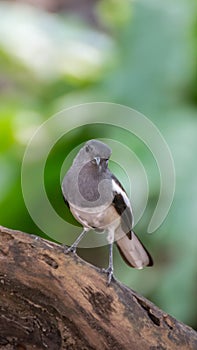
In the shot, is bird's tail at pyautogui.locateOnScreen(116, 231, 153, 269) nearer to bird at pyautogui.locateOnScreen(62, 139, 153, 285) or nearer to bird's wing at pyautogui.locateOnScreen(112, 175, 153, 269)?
bird's wing at pyautogui.locateOnScreen(112, 175, 153, 269)

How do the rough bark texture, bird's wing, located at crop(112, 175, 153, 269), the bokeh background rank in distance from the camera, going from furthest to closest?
the bokeh background
bird's wing, located at crop(112, 175, 153, 269)
the rough bark texture

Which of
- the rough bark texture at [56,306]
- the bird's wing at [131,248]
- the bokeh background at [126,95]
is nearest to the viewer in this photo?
the rough bark texture at [56,306]

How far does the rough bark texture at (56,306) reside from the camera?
1806 millimetres

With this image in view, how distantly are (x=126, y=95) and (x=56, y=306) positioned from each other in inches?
82.1

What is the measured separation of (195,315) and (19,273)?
1.42 m

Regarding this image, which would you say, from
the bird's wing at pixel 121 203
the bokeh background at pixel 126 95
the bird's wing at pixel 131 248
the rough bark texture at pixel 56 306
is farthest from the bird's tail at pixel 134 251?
the bokeh background at pixel 126 95

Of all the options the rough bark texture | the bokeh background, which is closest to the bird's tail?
the rough bark texture

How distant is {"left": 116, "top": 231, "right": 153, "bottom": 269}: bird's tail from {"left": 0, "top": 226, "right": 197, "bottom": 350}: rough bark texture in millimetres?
242

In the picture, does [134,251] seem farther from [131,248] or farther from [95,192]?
[95,192]

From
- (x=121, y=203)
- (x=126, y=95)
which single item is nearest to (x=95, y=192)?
(x=121, y=203)

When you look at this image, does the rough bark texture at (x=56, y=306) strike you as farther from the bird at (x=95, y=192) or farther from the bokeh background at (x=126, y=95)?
the bokeh background at (x=126, y=95)

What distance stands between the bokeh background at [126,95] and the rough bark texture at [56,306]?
1.18 meters

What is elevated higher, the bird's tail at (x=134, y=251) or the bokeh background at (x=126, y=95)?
the bokeh background at (x=126, y=95)

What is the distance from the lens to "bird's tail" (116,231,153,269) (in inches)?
81.5
